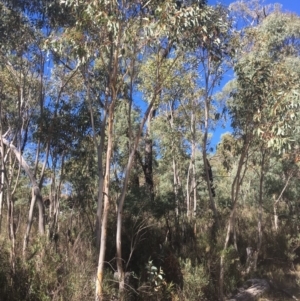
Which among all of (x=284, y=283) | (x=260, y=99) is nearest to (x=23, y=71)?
(x=260, y=99)

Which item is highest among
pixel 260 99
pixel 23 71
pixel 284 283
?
pixel 23 71

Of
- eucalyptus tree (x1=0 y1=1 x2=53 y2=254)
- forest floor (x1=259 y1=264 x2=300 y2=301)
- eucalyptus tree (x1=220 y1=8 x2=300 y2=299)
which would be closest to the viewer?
eucalyptus tree (x1=220 y1=8 x2=300 y2=299)

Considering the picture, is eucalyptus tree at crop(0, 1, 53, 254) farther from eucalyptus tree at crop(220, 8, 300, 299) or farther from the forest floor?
the forest floor

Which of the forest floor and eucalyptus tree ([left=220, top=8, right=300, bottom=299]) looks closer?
eucalyptus tree ([left=220, top=8, right=300, bottom=299])

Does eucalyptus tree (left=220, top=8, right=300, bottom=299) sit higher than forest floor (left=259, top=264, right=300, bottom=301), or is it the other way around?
eucalyptus tree (left=220, top=8, right=300, bottom=299)

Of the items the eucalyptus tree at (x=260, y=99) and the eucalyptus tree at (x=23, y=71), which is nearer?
the eucalyptus tree at (x=260, y=99)

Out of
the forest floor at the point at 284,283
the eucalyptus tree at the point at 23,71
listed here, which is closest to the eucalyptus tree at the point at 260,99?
the forest floor at the point at 284,283

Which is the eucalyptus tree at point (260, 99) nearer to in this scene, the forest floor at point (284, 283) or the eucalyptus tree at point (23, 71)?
the forest floor at point (284, 283)

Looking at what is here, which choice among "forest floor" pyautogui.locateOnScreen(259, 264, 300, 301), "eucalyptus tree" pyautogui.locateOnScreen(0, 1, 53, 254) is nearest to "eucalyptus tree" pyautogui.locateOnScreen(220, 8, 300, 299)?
"forest floor" pyautogui.locateOnScreen(259, 264, 300, 301)

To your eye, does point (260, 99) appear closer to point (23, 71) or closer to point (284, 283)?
point (284, 283)

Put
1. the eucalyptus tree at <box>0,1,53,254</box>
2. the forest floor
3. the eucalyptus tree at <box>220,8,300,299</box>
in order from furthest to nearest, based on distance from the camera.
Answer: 1. the forest floor
2. the eucalyptus tree at <box>0,1,53,254</box>
3. the eucalyptus tree at <box>220,8,300,299</box>

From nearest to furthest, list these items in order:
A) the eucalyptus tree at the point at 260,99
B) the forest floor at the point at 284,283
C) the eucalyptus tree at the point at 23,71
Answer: the eucalyptus tree at the point at 260,99 < the eucalyptus tree at the point at 23,71 < the forest floor at the point at 284,283

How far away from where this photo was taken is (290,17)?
55.9ft

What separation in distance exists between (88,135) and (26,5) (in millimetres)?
3419
